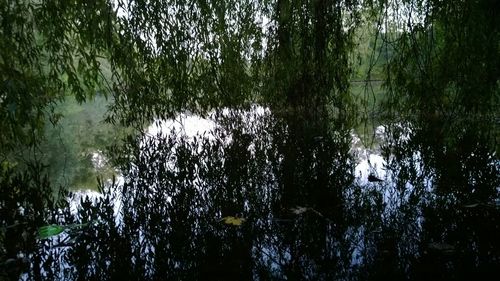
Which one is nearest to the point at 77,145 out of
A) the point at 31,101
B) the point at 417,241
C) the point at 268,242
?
the point at 31,101

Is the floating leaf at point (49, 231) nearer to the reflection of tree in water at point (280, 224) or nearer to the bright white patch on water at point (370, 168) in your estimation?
the reflection of tree in water at point (280, 224)

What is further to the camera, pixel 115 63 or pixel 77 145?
pixel 77 145

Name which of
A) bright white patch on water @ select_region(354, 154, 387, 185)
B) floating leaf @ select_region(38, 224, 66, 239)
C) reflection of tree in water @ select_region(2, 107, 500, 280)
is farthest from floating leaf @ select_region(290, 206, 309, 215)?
floating leaf @ select_region(38, 224, 66, 239)

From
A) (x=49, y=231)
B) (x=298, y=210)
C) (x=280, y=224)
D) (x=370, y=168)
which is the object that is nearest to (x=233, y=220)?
(x=280, y=224)

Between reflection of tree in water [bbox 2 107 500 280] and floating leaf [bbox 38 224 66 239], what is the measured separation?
0.08m

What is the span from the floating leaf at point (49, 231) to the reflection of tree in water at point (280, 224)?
0.25 feet

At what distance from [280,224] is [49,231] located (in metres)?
1.51

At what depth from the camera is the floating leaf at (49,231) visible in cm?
238

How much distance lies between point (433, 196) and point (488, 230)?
72 cm

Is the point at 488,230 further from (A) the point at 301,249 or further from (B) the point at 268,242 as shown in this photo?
(B) the point at 268,242

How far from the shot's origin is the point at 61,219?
275 cm

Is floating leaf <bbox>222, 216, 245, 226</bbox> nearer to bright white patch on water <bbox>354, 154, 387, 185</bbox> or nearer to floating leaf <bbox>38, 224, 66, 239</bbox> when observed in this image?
floating leaf <bbox>38, 224, 66, 239</bbox>

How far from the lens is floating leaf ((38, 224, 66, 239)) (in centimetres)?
238

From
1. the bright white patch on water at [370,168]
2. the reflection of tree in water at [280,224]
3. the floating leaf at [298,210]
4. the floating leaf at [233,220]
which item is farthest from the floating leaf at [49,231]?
the bright white patch on water at [370,168]
